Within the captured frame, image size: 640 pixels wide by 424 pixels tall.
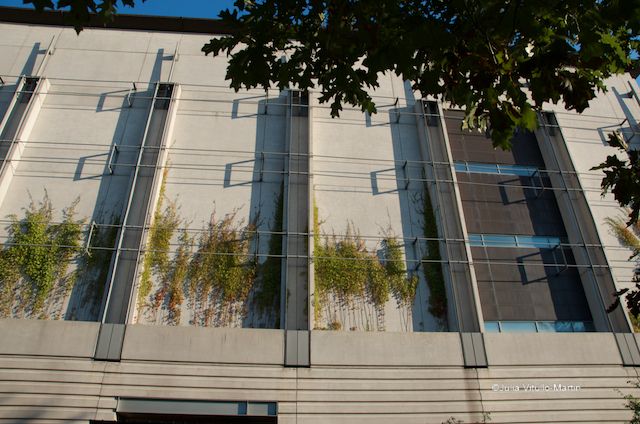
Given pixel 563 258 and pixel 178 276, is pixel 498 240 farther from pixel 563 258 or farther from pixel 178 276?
pixel 178 276

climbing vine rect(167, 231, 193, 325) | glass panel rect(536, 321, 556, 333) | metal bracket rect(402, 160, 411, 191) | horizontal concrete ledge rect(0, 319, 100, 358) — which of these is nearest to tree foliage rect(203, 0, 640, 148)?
horizontal concrete ledge rect(0, 319, 100, 358)

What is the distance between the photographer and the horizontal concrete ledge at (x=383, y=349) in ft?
38.5

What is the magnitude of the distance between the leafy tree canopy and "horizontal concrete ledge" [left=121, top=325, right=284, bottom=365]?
7744mm

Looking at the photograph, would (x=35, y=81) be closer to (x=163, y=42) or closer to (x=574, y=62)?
(x=163, y=42)

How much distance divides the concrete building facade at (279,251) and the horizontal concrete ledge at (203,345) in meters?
0.05

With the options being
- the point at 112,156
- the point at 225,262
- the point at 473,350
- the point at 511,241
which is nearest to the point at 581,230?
the point at 511,241

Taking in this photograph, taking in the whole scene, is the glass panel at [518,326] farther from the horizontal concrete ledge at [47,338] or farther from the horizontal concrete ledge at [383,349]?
the horizontal concrete ledge at [47,338]

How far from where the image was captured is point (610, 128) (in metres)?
19.0

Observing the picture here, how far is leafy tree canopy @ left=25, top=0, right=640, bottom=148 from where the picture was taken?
4.15m

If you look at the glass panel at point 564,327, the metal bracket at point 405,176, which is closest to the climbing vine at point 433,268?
the metal bracket at point 405,176

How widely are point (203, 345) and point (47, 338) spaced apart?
144 inches

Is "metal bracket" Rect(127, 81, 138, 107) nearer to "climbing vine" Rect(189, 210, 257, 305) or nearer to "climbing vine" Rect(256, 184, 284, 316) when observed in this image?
"climbing vine" Rect(189, 210, 257, 305)

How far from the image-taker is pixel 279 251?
46.4 ft

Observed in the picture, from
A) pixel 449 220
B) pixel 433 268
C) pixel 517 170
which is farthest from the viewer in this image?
pixel 517 170
